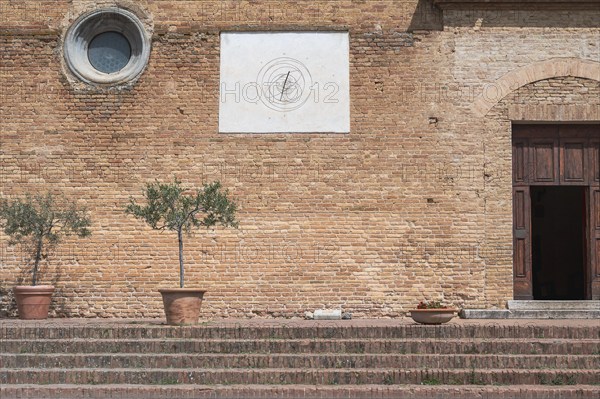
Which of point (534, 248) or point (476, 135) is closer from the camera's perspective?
point (476, 135)

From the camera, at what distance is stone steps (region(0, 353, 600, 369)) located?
11.9 m

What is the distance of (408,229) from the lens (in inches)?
616

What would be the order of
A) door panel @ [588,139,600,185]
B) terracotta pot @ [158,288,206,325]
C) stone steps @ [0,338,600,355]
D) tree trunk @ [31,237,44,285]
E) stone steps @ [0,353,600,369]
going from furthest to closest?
door panel @ [588,139,600,185]
tree trunk @ [31,237,44,285]
terracotta pot @ [158,288,206,325]
stone steps @ [0,338,600,355]
stone steps @ [0,353,600,369]

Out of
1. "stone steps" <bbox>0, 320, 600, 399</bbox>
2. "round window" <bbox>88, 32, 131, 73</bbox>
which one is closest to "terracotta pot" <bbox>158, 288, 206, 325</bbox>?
"stone steps" <bbox>0, 320, 600, 399</bbox>

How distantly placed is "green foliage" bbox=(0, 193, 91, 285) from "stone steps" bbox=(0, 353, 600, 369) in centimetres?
339

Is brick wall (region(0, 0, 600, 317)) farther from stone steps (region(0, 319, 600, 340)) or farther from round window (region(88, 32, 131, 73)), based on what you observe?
stone steps (region(0, 319, 600, 340))

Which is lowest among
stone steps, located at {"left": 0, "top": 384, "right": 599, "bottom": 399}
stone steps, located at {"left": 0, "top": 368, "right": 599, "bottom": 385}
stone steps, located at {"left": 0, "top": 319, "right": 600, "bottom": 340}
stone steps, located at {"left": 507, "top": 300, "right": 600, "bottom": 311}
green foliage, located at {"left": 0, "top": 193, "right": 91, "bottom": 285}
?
stone steps, located at {"left": 0, "top": 384, "right": 599, "bottom": 399}

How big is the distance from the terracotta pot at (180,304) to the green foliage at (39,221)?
2.35m

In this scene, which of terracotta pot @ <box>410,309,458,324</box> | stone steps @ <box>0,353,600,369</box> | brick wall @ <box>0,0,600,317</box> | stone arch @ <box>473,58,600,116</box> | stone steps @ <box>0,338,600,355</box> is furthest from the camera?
stone arch @ <box>473,58,600,116</box>

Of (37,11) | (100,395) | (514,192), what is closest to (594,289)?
(514,192)

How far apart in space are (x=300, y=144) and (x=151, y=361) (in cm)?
509

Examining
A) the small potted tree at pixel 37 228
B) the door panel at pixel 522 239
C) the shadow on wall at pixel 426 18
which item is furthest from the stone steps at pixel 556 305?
the small potted tree at pixel 37 228

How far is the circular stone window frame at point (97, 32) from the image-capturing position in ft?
52.7

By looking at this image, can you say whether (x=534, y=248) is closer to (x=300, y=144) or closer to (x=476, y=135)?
(x=476, y=135)
